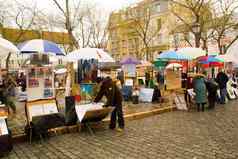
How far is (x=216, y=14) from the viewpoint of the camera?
25.4 m

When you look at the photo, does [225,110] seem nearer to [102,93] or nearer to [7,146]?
[102,93]

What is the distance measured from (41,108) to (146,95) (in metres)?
7.04

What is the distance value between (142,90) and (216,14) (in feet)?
50.6

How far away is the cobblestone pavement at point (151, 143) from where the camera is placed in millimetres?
5887

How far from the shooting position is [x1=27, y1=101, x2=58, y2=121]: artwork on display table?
751 cm

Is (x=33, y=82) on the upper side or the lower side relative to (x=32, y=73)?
lower

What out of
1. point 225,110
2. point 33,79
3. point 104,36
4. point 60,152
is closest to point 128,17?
point 104,36

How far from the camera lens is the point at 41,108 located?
771 cm

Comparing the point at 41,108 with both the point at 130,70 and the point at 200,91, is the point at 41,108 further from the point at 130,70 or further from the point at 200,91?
the point at 130,70

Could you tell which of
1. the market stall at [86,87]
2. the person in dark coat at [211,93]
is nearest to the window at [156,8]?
the person in dark coat at [211,93]

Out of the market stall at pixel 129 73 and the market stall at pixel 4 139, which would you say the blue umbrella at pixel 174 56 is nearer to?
the market stall at pixel 129 73

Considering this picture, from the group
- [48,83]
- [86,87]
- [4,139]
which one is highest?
[48,83]

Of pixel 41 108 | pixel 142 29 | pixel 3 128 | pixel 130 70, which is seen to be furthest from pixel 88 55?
pixel 142 29

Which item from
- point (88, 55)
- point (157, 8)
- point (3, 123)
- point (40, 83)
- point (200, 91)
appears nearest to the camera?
point (3, 123)
